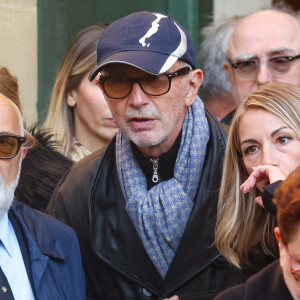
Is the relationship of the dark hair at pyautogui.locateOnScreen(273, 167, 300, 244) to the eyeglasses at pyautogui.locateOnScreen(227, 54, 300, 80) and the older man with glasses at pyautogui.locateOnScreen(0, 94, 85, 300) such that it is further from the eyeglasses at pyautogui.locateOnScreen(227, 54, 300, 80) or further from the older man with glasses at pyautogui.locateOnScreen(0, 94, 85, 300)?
the eyeglasses at pyautogui.locateOnScreen(227, 54, 300, 80)

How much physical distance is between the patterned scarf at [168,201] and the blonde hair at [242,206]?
0.17 m

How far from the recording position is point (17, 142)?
3924 mm

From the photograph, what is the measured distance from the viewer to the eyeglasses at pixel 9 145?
12.7 feet

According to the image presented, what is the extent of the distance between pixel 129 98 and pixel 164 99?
6.4 inches

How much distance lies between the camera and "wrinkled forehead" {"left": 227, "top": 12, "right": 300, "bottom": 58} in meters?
5.39

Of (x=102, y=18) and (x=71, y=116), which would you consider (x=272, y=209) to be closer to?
(x=71, y=116)

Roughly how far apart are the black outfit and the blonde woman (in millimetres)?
2110

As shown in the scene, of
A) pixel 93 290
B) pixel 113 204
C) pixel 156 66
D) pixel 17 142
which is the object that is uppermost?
pixel 156 66

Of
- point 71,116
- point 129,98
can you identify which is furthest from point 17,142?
point 71,116

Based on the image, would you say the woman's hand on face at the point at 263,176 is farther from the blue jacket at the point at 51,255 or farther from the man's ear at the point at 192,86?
the blue jacket at the point at 51,255

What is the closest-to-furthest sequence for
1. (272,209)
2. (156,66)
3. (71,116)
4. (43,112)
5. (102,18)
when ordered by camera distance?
1. (272,209)
2. (156,66)
3. (71,116)
4. (43,112)
5. (102,18)

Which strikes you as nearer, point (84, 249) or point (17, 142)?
point (17, 142)

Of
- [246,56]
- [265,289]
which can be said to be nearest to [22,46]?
[246,56]

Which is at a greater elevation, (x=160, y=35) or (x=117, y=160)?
(x=160, y=35)
